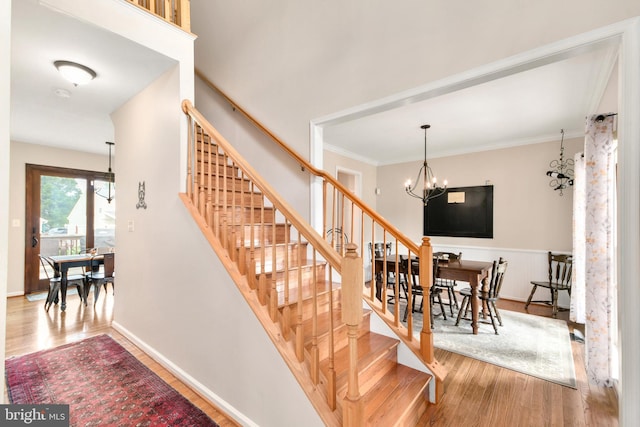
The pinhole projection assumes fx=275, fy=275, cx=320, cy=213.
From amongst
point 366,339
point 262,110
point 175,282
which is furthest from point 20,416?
point 262,110

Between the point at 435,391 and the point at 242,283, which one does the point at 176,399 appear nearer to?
the point at 242,283

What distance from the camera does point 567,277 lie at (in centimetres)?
422

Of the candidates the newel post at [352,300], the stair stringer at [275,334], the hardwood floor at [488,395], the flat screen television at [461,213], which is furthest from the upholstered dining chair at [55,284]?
the flat screen television at [461,213]

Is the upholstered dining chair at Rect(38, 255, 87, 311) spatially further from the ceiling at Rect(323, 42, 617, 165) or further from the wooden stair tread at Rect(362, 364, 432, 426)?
the wooden stair tread at Rect(362, 364, 432, 426)

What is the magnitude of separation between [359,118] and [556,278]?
13.4ft

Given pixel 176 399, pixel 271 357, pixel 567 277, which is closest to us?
pixel 271 357

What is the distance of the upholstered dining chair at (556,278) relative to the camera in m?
3.97

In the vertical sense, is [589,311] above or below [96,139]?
below

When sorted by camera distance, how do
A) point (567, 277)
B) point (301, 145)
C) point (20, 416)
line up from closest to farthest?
point (20, 416) → point (301, 145) → point (567, 277)

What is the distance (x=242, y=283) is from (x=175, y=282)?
0.89 meters

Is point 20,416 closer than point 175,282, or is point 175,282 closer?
point 20,416

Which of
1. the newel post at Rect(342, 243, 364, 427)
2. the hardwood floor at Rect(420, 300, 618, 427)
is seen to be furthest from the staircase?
the hardwood floor at Rect(420, 300, 618, 427)

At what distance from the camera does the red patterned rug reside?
1.88 m

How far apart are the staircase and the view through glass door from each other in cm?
472
